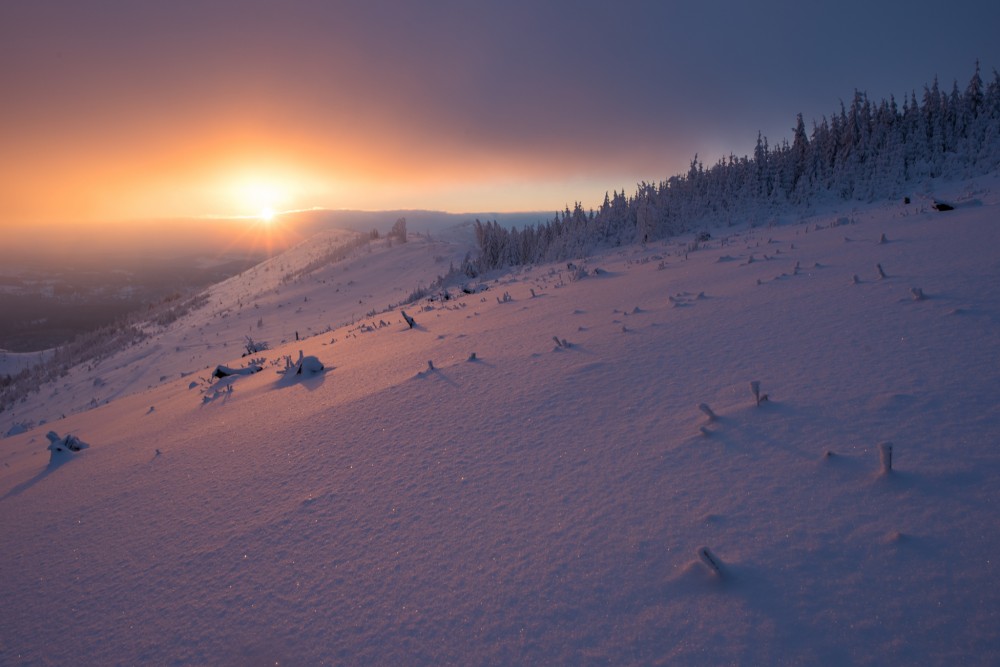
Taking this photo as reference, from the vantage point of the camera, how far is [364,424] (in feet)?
14.3

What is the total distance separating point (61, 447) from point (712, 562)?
7.16 metres

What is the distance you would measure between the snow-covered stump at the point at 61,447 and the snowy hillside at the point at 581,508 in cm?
18

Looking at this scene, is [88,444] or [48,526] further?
[88,444]

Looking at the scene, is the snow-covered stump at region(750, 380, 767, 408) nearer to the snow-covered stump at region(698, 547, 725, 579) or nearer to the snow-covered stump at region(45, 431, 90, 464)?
the snow-covered stump at region(698, 547, 725, 579)

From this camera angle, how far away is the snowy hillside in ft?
6.21

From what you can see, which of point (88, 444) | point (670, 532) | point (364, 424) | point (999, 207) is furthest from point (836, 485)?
point (999, 207)

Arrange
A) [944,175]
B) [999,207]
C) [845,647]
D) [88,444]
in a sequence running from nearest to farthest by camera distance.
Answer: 1. [845,647]
2. [88,444]
3. [999,207]
4. [944,175]

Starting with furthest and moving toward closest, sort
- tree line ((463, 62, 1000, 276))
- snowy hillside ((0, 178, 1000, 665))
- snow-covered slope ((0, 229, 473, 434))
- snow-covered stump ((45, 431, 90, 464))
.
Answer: tree line ((463, 62, 1000, 276)), snow-covered slope ((0, 229, 473, 434)), snow-covered stump ((45, 431, 90, 464)), snowy hillside ((0, 178, 1000, 665))

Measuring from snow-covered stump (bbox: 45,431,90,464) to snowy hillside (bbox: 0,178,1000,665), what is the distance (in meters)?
0.18

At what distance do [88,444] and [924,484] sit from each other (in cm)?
854

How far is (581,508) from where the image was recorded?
2.65m

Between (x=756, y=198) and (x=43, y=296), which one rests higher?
(x=43, y=296)

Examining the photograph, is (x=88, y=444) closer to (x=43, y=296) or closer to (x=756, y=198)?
(x=756, y=198)

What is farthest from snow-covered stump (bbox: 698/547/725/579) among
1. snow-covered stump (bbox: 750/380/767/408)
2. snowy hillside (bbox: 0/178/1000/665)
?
snow-covered stump (bbox: 750/380/767/408)
